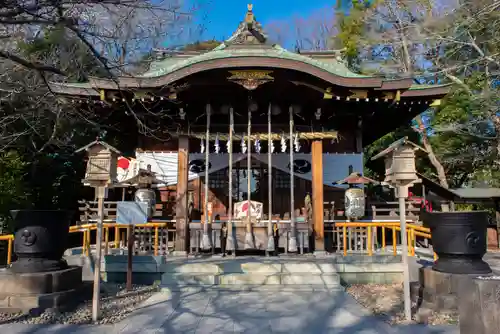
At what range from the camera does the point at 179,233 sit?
9.55 metres

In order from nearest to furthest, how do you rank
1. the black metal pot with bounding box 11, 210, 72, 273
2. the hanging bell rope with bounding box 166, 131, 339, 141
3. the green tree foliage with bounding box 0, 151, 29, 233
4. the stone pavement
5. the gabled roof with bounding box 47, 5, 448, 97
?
the stone pavement → the black metal pot with bounding box 11, 210, 72, 273 → the gabled roof with bounding box 47, 5, 448, 97 → the hanging bell rope with bounding box 166, 131, 339, 141 → the green tree foliage with bounding box 0, 151, 29, 233

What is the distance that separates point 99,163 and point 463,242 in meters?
5.85

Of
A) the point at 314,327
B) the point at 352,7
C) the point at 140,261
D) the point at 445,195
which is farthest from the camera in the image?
the point at 352,7

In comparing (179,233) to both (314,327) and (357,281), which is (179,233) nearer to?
(357,281)

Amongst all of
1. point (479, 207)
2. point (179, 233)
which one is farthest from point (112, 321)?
point (479, 207)

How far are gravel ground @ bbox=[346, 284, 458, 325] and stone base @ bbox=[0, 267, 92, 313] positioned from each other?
4.94m

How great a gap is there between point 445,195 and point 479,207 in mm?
9234

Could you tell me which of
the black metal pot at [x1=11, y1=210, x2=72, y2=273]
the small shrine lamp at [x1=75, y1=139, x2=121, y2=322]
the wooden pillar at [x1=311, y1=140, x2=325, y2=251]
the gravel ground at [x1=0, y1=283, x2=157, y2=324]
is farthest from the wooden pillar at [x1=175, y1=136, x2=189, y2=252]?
the small shrine lamp at [x1=75, y1=139, x2=121, y2=322]

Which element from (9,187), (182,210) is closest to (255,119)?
(182,210)

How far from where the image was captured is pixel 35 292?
18.4ft

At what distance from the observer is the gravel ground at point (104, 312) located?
5211 mm

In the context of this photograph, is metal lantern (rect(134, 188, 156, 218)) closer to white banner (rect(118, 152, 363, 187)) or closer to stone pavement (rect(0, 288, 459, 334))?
white banner (rect(118, 152, 363, 187))

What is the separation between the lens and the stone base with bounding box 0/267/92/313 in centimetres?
546

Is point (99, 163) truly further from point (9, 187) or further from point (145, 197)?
point (9, 187)
